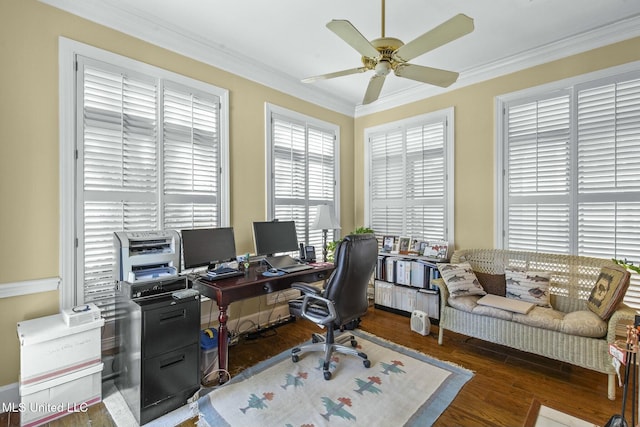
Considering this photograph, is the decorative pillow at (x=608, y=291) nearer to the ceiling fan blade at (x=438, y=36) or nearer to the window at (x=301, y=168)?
the ceiling fan blade at (x=438, y=36)

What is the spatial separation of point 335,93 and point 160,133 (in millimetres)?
2449

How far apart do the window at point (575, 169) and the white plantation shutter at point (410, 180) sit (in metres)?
0.73

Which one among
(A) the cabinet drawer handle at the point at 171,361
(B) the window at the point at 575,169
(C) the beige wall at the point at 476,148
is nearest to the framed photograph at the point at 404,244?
(C) the beige wall at the point at 476,148

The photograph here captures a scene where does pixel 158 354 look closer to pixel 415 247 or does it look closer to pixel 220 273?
pixel 220 273

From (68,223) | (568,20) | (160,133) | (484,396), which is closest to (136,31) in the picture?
(160,133)

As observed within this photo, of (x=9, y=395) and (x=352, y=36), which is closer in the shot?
(x=352, y=36)

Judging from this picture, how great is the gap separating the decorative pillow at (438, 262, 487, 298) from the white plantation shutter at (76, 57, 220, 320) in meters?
2.46

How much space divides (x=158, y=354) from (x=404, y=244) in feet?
10.0

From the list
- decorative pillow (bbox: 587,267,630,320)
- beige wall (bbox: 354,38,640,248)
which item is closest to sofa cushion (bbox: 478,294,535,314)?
decorative pillow (bbox: 587,267,630,320)

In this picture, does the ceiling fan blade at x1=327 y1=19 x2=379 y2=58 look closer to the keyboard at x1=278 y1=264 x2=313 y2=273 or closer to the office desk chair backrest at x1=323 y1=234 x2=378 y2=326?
the office desk chair backrest at x1=323 y1=234 x2=378 y2=326

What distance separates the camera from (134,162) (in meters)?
2.58

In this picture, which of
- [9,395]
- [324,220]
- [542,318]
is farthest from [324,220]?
[9,395]

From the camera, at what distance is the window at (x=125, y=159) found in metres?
2.29

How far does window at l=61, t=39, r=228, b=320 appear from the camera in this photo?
229 cm
